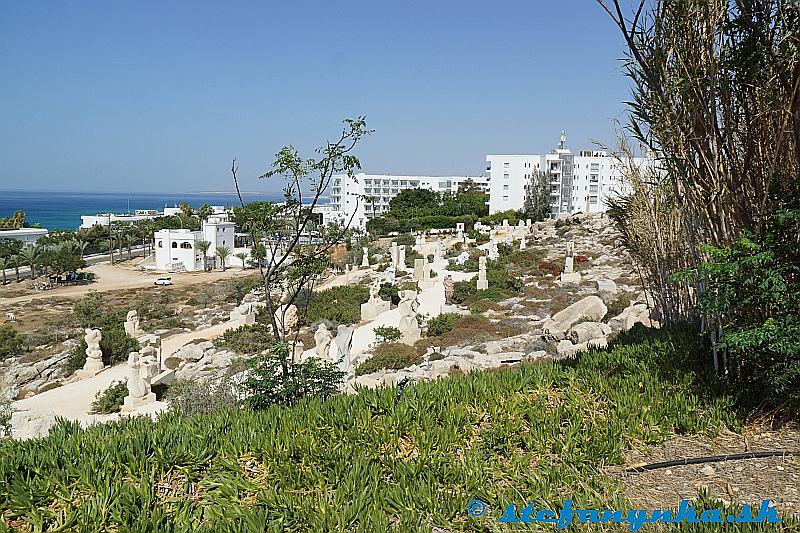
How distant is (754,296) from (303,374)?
4.30m

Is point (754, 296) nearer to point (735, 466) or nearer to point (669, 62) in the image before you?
point (735, 466)

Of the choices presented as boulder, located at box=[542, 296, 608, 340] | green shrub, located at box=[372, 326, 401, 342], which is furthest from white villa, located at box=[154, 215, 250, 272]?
boulder, located at box=[542, 296, 608, 340]

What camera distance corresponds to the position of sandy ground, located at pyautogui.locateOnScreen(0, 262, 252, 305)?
36.7 meters

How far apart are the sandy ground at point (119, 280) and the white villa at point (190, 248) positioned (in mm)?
1803

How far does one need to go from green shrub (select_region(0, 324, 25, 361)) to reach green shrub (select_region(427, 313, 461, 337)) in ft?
47.9

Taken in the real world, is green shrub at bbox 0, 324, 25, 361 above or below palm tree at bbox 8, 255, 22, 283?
below

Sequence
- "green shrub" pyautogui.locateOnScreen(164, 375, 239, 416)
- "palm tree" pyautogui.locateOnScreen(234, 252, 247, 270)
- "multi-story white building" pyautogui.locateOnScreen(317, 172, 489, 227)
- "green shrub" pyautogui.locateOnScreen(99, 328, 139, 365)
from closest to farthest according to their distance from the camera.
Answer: "green shrub" pyautogui.locateOnScreen(164, 375, 239, 416) → "green shrub" pyautogui.locateOnScreen(99, 328, 139, 365) → "palm tree" pyautogui.locateOnScreen(234, 252, 247, 270) → "multi-story white building" pyautogui.locateOnScreen(317, 172, 489, 227)

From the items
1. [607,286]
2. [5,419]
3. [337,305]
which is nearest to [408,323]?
[337,305]

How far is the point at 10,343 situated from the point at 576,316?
19544mm

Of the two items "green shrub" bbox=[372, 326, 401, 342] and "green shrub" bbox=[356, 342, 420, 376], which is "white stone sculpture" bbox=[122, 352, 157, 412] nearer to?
"green shrub" bbox=[356, 342, 420, 376]

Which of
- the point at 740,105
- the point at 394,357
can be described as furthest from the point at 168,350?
the point at 740,105

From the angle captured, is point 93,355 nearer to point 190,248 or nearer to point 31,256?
point 31,256

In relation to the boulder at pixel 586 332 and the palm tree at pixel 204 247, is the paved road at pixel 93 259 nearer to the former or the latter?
the palm tree at pixel 204 247

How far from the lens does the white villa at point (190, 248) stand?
4809 cm
